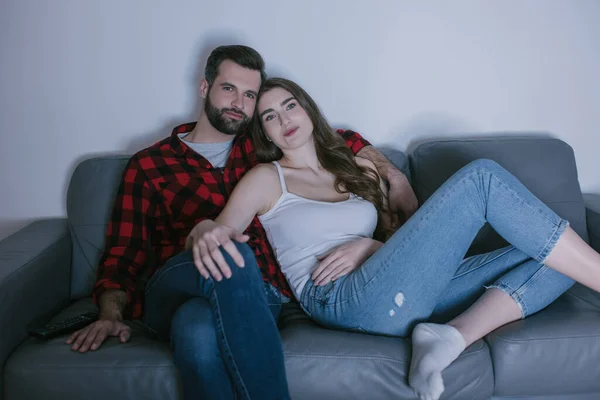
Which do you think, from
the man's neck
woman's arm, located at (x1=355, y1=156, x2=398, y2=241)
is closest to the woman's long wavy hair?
woman's arm, located at (x1=355, y1=156, x2=398, y2=241)

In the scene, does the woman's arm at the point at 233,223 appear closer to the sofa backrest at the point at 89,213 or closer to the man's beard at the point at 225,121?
the man's beard at the point at 225,121

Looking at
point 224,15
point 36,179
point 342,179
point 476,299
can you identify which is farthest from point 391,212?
point 36,179

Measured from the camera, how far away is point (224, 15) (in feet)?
6.85

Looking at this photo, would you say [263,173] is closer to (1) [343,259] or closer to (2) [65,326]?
(1) [343,259]

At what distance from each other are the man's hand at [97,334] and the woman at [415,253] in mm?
333

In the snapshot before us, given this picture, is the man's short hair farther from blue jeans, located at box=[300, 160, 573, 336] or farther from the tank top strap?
blue jeans, located at box=[300, 160, 573, 336]

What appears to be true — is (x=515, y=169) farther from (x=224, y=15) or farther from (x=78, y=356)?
(x=78, y=356)

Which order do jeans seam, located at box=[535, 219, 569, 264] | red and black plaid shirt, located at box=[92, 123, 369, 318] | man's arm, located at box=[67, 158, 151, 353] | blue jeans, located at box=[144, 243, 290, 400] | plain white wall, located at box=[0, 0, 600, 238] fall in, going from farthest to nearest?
plain white wall, located at box=[0, 0, 600, 238] → red and black plaid shirt, located at box=[92, 123, 369, 318] → man's arm, located at box=[67, 158, 151, 353] → jeans seam, located at box=[535, 219, 569, 264] → blue jeans, located at box=[144, 243, 290, 400]

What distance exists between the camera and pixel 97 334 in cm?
149

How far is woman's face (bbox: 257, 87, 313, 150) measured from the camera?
5.72 feet

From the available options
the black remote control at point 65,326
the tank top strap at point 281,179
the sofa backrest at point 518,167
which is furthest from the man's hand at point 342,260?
the black remote control at point 65,326

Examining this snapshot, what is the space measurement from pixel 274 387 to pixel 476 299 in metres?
0.66

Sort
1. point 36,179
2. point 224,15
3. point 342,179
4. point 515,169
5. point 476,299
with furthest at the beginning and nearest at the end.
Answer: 1. point 36,179
2. point 224,15
3. point 515,169
4. point 342,179
5. point 476,299

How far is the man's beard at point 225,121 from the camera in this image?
1.79 metres
